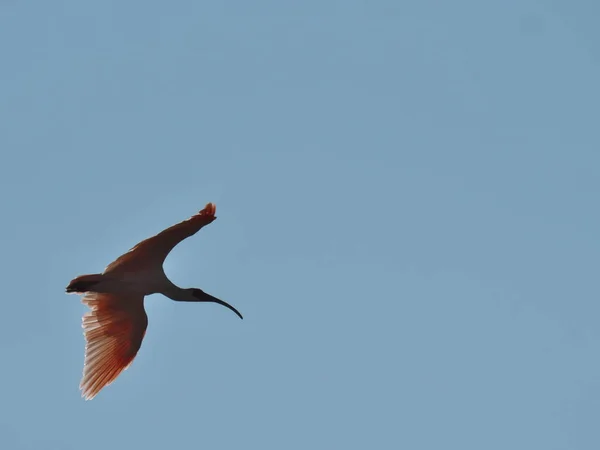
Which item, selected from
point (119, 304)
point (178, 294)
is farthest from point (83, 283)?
point (178, 294)

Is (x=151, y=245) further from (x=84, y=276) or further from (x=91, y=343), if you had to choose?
(x=91, y=343)

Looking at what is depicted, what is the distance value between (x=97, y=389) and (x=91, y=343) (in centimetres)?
101

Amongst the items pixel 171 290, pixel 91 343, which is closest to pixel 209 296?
pixel 171 290

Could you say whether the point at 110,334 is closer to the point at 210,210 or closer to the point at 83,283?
the point at 83,283

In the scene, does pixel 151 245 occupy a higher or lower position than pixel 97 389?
higher

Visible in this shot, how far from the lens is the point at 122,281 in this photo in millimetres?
23250

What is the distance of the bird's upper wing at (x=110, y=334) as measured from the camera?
78.7 ft

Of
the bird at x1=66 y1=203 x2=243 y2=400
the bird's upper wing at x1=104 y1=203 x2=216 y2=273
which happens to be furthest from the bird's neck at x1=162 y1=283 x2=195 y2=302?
the bird's upper wing at x1=104 y1=203 x2=216 y2=273

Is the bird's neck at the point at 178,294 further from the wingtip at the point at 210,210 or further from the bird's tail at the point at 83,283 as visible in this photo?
the wingtip at the point at 210,210

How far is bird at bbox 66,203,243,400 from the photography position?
22891mm

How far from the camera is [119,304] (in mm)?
24156

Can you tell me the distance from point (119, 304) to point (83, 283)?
4.89ft

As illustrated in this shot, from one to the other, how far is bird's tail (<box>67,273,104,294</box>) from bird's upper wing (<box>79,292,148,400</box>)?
108 centimetres

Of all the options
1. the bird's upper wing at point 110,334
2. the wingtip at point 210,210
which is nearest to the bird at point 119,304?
the bird's upper wing at point 110,334
